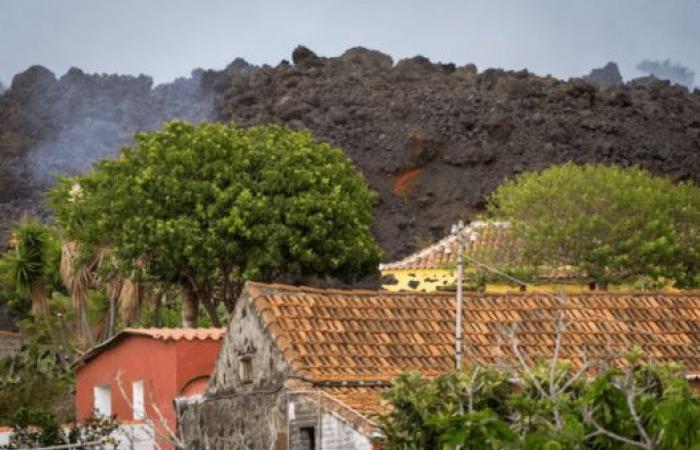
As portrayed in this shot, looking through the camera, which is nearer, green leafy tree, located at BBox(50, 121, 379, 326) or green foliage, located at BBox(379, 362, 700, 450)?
green foliage, located at BBox(379, 362, 700, 450)

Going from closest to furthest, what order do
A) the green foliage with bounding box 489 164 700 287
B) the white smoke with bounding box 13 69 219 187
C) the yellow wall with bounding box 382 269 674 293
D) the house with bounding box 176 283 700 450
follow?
the house with bounding box 176 283 700 450 → the green foliage with bounding box 489 164 700 287 → the yellow wall with bounding box 382 269 674 293 → the white smoke with bounding box 13 69 219 187

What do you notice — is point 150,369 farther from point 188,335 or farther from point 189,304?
point 189,304

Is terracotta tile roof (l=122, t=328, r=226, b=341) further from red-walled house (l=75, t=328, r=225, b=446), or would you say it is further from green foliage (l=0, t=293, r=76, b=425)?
green foliage (l=0, t=293, r=76, b=425)

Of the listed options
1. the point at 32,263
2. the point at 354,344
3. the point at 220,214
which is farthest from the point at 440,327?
the point at 32,263

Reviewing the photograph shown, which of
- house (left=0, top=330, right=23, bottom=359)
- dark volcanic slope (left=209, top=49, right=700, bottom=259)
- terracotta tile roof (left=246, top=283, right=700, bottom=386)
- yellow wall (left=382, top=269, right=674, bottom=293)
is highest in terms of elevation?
dark volcanic slope (left=209, top=49, right=700, bottom=259)

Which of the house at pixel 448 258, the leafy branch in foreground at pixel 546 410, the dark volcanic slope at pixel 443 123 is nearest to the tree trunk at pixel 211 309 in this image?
the house at pixel 448 258

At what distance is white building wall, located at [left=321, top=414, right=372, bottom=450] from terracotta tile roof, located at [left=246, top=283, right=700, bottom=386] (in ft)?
4.04

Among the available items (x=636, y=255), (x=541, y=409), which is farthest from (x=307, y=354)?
(x=636, y=255)

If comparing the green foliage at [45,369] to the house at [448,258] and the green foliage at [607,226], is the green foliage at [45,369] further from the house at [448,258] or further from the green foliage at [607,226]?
the green foliage at [607,226]

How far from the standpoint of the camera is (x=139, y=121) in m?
133

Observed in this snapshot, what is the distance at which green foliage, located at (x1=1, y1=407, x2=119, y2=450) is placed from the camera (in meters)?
34.0

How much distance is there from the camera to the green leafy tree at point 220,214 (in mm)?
52812

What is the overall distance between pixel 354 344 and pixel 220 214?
21.7 meters

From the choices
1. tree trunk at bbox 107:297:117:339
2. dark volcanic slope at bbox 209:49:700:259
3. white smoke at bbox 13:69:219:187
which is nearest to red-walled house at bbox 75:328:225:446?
tree trunk at bbox 107:297:117:339
